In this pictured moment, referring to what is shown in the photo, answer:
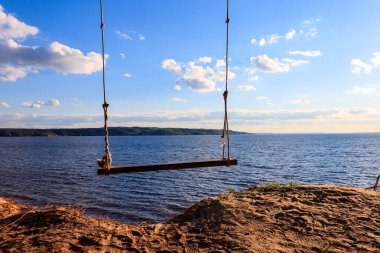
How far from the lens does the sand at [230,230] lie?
6984mm

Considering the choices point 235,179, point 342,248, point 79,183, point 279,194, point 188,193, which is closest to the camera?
point 342,248

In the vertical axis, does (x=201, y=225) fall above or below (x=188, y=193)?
above

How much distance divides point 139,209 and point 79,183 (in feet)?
40.7

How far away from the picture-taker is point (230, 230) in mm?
7898

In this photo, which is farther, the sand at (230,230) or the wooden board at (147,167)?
the wooden board at (147,167)

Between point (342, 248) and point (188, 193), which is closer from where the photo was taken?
point (342, 248)

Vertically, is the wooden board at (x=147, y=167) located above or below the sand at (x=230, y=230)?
above

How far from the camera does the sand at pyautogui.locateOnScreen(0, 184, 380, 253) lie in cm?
698

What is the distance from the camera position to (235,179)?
31.4m

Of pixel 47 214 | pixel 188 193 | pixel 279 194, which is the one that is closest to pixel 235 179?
pixel 188 193

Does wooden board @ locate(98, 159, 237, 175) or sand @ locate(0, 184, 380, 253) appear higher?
wooden board @ locate(98, 159, 237, 175)

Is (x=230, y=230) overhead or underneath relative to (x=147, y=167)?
underneath

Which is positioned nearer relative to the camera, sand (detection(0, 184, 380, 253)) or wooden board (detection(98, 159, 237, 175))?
sand (detection(0, 184, 380, 253))

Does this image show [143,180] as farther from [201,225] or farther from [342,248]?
[342,248]
